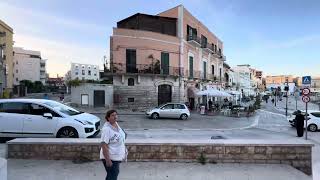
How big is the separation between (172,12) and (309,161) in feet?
103

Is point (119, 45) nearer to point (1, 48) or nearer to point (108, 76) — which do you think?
point (108, 76)

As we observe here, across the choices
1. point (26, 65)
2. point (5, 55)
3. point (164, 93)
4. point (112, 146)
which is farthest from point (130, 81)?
point (26, 65)

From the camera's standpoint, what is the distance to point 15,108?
1228cm

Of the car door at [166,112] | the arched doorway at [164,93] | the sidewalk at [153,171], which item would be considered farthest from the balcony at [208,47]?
the sidewalk at [153,171]

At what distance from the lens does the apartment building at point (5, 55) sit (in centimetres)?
4754

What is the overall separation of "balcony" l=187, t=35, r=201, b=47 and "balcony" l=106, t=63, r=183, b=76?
198 inches

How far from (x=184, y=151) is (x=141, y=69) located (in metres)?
26.1

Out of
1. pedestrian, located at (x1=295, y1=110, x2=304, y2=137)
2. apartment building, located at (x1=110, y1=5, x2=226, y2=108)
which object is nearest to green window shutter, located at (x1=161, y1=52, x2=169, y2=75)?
apartment building, located at (x1=110, y1=5, x2=226, y2=108)

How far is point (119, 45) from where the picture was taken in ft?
108

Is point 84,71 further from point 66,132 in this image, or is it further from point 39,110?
point 66,132

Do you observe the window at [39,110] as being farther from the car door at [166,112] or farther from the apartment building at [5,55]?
the apartment building at [5,55]

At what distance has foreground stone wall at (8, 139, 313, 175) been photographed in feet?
27.9

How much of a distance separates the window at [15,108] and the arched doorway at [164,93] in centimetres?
2400

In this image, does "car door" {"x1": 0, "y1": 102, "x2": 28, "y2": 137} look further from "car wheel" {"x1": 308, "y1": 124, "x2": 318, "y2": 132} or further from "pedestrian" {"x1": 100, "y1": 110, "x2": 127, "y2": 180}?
"car wheel" {"x1": 308, "y1": 124, "x2": 318, "y2": 132}
